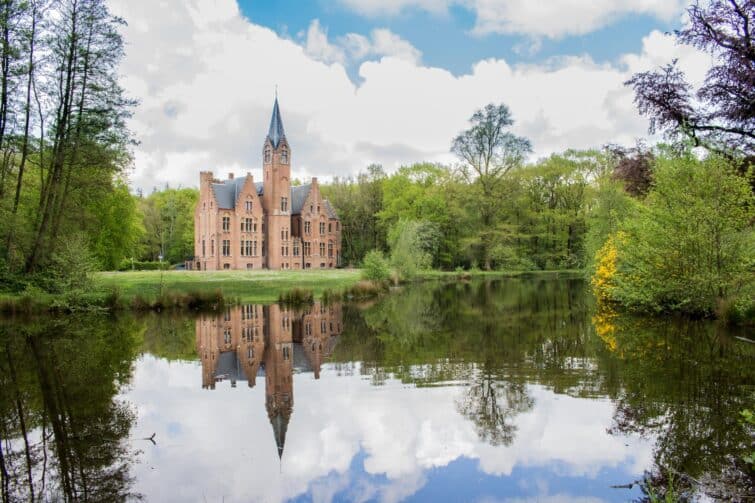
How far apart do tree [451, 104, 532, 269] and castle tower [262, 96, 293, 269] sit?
752 inches

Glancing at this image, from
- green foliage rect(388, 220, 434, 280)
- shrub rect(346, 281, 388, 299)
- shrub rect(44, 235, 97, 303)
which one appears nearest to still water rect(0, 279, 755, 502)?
shrub rect(44, 235, 97, 303)

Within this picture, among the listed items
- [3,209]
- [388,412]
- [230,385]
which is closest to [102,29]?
[3,209]

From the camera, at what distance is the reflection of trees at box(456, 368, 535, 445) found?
803 cm

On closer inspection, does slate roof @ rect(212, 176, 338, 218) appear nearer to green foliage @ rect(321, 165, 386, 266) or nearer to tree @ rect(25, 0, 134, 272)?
green foliage @ rect(321, 165, 386, 266)

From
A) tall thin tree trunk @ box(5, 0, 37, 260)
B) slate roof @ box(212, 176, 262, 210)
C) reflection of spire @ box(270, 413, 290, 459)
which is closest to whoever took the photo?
reflection of spire @ box(270, 413, 290, 459)

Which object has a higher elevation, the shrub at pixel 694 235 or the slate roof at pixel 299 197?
the slate roof at pixel 299 197

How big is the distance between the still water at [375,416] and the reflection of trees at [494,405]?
43 millimetres

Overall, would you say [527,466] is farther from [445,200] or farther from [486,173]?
[445,200]

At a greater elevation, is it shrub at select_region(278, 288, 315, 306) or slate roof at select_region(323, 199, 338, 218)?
slate roof at select_region(323, 199, 338, 218)

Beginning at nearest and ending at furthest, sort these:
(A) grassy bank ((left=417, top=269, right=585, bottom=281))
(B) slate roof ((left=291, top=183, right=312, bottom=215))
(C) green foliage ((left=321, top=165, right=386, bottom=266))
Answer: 1. (A) grassy bank ((left=417, top=269, right=585, bottom=281))
2. (B) slate roof ((left=291, top=183, right=312, bottom=215))
3. (C) green foliage ((left=321, top=165, right=386, bottom=266))

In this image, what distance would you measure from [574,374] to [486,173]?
48988 millimetres

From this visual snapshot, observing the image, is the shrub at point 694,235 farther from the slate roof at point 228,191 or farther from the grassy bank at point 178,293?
the slate roof at point 228,191

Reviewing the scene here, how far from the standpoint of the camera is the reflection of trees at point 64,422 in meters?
6.25

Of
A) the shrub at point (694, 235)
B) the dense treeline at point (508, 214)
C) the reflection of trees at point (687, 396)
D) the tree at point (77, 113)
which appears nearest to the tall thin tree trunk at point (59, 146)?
the tree at point (77, 113)
